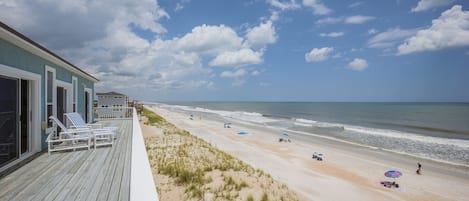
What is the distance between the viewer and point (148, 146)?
29.0ft

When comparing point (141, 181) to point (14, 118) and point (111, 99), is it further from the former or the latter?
point (111, 99)

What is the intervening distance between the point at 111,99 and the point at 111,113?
0.95 meters

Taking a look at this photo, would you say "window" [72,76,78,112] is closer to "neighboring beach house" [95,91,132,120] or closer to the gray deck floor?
the gray deck floor

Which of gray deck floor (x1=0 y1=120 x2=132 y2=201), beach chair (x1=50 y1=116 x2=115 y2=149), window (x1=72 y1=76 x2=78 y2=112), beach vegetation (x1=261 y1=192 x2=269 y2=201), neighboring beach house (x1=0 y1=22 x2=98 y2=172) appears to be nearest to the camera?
gray deck floor (x1=0 y1=120 x2=132 y2=201)

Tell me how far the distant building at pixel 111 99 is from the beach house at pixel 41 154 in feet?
26.8

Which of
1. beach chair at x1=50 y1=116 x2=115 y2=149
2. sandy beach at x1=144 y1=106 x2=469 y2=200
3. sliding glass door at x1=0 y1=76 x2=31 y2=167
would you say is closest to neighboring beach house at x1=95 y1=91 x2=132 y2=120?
sandy beach at x1=144 y1=106 x2=469 y2=200

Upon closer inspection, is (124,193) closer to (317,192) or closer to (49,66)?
(49,66)

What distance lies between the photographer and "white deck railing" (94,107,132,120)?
1370 cm

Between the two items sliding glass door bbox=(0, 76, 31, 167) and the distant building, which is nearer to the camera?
sliding glass door bbox=(0, 76, 31, 167)

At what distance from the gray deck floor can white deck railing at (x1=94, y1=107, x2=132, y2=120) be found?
9.45 m

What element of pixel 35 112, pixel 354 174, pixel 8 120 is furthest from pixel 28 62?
pixel 354 174

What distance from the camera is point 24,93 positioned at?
4.83 metres

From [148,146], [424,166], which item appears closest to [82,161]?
[148,146]

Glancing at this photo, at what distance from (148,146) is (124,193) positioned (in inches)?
239
